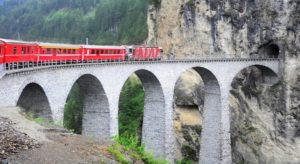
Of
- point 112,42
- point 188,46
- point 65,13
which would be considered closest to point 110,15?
point 112,42

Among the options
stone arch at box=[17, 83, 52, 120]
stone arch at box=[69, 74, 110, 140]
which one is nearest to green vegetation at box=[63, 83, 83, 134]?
stone arch at box=[69, 74, 110, 140]

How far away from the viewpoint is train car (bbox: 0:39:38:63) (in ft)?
66.0

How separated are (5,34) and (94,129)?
146 metres

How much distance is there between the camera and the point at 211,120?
3756 cm

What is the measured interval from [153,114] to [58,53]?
10.8 m

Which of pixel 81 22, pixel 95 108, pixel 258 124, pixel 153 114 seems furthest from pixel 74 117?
pixel 81 22

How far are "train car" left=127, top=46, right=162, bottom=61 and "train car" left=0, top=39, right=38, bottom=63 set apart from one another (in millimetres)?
11278

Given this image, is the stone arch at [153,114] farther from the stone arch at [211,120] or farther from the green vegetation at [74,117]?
the green vegetation at [74,117]

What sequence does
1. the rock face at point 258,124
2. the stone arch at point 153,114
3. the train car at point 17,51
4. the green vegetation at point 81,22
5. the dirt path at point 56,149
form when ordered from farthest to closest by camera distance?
the green vegetation at point 81,22 < the rock face at point 258,124 < the stone arch at point 153,114 < the train car at point 17,51 < the dirt path at point 56,149

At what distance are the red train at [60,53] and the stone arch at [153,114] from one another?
7.49 ft

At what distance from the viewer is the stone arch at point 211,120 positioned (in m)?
37.0

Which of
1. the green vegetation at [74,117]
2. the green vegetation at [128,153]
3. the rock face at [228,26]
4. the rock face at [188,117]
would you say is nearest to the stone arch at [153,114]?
the rock face at [188,117]

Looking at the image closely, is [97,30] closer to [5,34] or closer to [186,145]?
[5,34]

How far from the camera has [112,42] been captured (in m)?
102
